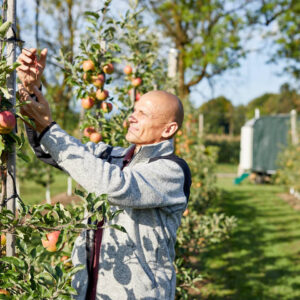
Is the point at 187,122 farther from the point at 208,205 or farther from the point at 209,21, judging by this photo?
the point at 209,21

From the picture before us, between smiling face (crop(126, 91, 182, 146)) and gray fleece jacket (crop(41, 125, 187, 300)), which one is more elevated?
smiling face (crop(126, 91, 182, 146))

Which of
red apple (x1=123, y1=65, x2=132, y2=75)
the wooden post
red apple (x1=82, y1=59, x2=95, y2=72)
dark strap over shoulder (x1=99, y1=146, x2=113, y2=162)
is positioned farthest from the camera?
the wooden post

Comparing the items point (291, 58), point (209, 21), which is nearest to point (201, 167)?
point (209, 21)

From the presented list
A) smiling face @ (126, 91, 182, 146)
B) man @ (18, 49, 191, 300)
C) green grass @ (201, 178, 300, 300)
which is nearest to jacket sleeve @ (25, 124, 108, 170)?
man @ (18, 49, 191, 300)

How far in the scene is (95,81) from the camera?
8.05 feet

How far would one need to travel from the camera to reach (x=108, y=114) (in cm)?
266

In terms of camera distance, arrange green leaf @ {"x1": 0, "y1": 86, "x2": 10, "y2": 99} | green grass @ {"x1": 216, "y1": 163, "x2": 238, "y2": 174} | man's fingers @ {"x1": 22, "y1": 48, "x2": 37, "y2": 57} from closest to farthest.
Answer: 1. green leaf @ {"x1": 0, "y1": 86, "x2": 10, "y2": 99}
2. man's fingers @ {"x1": 22, "y1": 48, "x2": 37, "y2": 57}
3. green grass @ {"x1": 216, "y1": 163, "x2": 238, "y2": 174}

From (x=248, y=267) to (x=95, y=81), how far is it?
3.84 m

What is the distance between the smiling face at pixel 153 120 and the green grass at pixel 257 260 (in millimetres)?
3203

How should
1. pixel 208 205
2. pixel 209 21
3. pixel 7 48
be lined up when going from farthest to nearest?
pixel 209 21 < pixel 208 205 < pixel 7 48

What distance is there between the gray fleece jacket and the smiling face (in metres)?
0.04

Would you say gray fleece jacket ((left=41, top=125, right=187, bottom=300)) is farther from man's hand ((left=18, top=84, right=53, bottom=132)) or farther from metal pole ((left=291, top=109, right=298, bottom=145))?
metal pole ((left=291, top=109, right=298, bottom=145))

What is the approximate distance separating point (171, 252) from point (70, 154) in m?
0.62

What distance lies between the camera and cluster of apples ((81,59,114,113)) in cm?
242
